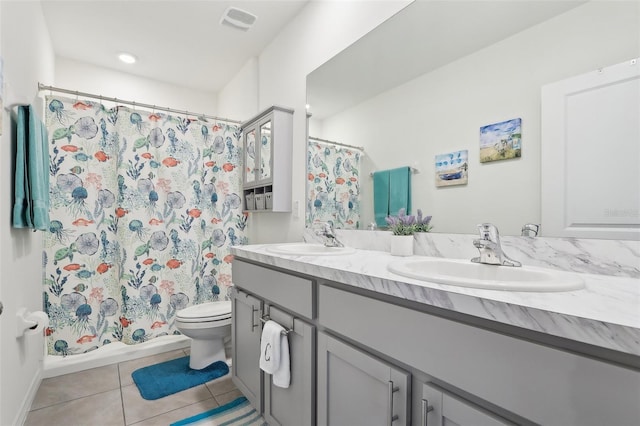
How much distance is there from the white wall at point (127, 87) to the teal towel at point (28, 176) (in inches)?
53.6

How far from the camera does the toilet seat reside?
207 centimetres

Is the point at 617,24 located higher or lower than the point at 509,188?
higher

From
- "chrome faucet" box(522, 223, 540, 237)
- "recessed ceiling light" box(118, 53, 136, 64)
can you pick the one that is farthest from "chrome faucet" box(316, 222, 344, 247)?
"recessed ceiling light" box(118, 53, 136, 64)

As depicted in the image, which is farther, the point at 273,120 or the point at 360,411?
the point at 273,120

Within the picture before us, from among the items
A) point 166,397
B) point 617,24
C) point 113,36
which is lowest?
point 166,397

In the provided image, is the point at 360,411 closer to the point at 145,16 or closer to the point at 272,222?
the point at 272,222

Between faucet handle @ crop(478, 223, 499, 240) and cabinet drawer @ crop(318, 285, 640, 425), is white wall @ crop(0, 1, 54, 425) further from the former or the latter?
faucet handle @ crop(478, 223, 499, 240)

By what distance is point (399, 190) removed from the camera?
1.58 m

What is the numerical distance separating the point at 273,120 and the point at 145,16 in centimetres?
124

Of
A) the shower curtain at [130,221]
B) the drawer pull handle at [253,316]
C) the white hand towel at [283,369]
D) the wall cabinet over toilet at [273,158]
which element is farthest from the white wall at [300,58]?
the white hand towel at [283,369]

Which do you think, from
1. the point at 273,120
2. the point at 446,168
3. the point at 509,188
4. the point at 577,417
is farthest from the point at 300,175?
the point at 577,417

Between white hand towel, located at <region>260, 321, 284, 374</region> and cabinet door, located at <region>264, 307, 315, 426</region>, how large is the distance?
0.03m

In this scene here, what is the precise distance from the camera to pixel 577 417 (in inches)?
21.5

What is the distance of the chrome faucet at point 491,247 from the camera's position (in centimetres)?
106
